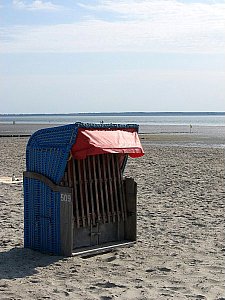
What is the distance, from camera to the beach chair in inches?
296

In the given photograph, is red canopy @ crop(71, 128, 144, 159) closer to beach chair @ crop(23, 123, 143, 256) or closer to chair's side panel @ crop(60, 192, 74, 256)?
beach chair @ crop(23, 123, 143, 256)

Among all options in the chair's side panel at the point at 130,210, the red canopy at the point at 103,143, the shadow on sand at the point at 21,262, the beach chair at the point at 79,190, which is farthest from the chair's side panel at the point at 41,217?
the chair's side panel at the point at 130,210

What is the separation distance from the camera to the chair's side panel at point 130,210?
8.40 metres

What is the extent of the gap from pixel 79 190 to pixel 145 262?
1.27 metres

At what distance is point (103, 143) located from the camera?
7.53m

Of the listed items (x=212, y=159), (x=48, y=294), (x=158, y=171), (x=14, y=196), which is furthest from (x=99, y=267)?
(x=212, y=159)

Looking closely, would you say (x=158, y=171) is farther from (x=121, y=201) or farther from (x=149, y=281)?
(x=149, y=281)

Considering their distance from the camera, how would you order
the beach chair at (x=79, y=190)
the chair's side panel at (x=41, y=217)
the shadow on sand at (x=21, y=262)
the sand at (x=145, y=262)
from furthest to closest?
the chair's side panel at (x=41, y=217) < the beach chair at (x=79, y=190) < the shadow on sand at (x=21, y=262) < the sand at (x=145, y=262)

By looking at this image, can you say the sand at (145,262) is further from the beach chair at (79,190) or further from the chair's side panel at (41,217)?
the beach chair at (79,190)

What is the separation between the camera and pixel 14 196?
40.9 ft

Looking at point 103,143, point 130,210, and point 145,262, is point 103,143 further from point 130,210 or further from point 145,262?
point 145,262

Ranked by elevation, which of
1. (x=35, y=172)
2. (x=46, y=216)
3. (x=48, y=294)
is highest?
(x=35, y=172)

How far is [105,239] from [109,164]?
3.40 ft

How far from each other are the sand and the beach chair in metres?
0.27
